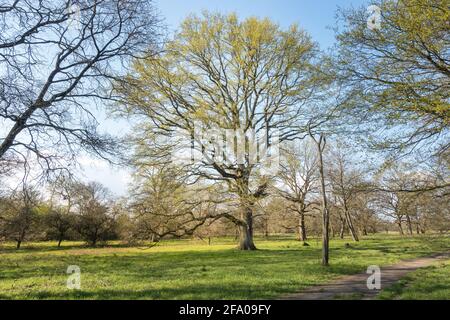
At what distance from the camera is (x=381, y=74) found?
11086mm

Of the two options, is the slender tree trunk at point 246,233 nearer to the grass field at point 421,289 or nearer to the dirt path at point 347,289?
the dirt path at point 347,289

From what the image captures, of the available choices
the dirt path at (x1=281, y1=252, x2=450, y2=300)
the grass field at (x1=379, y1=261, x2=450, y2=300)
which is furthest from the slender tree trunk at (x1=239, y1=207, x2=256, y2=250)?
the grass field at (x1=379, y1=261, x2=450, y2=300)

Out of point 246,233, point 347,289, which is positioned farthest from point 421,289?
point 246,233

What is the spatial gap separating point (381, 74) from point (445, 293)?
22.2ft

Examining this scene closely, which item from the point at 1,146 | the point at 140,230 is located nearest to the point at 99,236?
the point at 140,230

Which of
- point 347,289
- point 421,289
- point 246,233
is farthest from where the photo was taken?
point 246,233

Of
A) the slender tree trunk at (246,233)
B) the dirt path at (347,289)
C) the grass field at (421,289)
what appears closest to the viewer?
the grass field at (421,289)

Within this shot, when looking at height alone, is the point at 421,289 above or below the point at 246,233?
below

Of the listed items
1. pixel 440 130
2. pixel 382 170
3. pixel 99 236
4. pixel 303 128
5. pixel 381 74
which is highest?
pixel 303 128

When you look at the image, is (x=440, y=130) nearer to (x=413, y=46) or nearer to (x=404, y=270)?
(x=413, y=46)

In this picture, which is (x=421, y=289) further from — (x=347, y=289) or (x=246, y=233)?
(x=246, y=233)

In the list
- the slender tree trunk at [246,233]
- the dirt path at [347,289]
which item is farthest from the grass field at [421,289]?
the slender tree trunk at [246,233]

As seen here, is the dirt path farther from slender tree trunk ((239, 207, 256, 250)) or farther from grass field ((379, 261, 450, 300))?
slender tree trunk ((239, 207, 256, 250))
